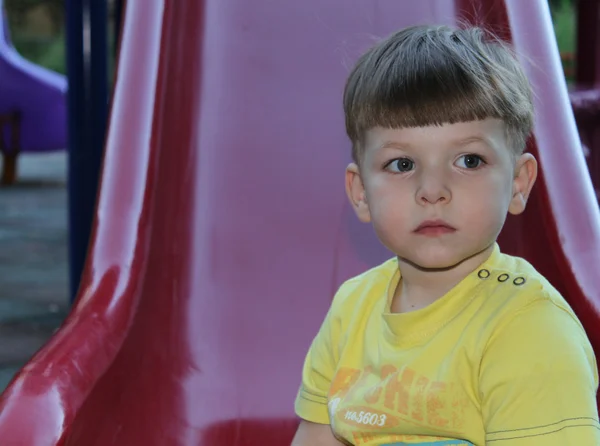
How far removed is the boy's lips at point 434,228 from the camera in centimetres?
108

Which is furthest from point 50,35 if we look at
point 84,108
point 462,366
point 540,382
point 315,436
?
point 540,382

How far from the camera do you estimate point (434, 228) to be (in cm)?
109

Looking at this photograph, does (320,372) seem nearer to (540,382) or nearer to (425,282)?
(425,282)

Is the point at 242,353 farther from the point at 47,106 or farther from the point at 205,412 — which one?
the point at 47,106

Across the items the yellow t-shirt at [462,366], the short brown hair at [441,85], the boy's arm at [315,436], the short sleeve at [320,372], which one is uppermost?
the short brown hair at [441,85]

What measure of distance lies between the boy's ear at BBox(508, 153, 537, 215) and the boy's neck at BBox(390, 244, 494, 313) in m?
0.05

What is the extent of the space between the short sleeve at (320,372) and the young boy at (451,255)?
9cm

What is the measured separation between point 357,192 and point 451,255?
18 cm

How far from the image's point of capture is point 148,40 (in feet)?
6.12

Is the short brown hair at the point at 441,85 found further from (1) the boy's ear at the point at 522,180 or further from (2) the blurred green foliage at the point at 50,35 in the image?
(2) the blurred green foliage at the point at 50,35

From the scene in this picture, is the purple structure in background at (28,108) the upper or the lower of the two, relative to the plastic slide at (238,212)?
lower

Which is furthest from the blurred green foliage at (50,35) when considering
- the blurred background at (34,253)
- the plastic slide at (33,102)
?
the plastic slide at (33,102)

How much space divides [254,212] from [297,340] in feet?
0.71

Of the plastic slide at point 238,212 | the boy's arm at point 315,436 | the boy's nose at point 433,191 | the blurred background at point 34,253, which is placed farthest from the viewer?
the blurred background at point 34,253
